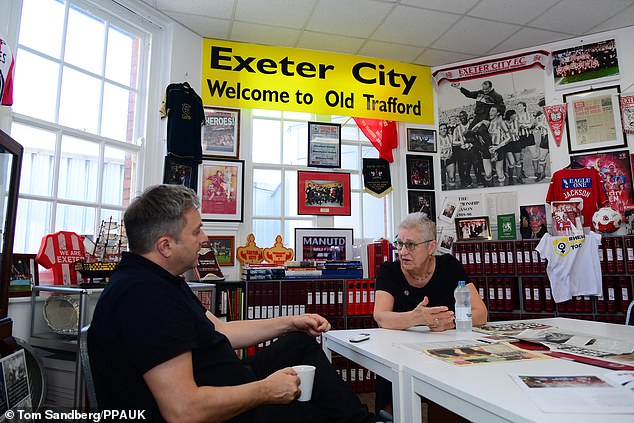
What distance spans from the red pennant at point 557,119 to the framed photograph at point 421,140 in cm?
116

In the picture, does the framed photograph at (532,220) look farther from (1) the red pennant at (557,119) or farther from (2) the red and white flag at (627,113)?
(2) the red and white flag at (627,113)

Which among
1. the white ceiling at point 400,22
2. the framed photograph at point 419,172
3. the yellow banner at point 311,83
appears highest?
the white ceiling at point 400,22

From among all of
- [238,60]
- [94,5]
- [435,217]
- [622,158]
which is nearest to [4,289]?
[94,5]

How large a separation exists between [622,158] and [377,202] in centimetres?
237

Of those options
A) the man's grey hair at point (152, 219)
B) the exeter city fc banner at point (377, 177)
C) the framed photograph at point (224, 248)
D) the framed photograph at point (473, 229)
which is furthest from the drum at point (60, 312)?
the framed photograph at point (473, 229)

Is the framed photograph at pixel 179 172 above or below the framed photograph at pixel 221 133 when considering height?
below

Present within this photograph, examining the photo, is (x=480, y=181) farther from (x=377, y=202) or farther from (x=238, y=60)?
(x=238, y=60)

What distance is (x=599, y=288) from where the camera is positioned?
3539mm

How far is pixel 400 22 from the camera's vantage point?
383cm

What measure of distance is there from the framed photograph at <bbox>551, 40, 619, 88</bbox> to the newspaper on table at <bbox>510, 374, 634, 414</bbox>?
4105 millimetres

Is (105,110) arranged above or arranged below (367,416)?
above

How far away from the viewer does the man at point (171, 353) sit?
102cm

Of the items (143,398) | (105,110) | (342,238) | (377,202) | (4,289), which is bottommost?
(143,398)

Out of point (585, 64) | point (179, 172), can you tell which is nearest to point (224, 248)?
point (179, 172)
